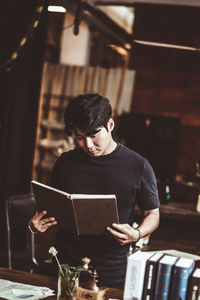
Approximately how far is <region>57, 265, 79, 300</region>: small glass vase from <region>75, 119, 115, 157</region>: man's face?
27.4 inches

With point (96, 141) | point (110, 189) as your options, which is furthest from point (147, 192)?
point (96, 141)

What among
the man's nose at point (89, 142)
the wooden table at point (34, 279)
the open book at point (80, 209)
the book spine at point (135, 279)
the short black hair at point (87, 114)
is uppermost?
the short black hair at point (87, 114)

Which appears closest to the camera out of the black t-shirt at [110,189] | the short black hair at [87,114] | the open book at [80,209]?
the open book at [80,209]

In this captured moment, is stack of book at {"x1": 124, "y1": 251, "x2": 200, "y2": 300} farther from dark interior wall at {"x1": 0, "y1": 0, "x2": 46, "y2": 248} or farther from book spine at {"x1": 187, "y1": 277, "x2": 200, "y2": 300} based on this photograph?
dark interior wall at {"x1": 0, "y1": 0, "x2": 46, "y2": 248}

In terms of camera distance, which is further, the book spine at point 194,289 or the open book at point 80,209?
the open book at point 80,209

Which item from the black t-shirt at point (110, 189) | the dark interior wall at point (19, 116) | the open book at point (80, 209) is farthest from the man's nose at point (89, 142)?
the dark interior wall at point (19, 116)

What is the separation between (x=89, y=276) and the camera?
218cm

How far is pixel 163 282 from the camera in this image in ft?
6.35

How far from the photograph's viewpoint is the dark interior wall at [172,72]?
9.12 meters

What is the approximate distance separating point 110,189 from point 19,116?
400 cm

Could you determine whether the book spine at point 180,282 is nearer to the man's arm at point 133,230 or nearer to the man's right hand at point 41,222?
the man's arm at point 133,230

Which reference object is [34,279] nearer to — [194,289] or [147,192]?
[147,192]

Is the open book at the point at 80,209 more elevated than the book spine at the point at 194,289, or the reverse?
the open book at the point at 80,209

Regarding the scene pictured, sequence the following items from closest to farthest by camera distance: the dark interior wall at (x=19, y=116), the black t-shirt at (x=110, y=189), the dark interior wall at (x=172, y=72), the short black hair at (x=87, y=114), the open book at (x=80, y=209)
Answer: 1. the open book at (x=80, y=209)
2. the short black hair at (x=87, y=114)
3. the black t-shirt at (x=110, y=189)
4. the dark interior wall at (x=19, y=116)
5. the dark interior wall at (x=172, y=72)
